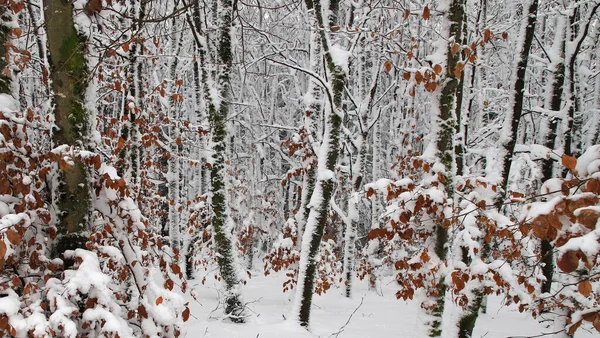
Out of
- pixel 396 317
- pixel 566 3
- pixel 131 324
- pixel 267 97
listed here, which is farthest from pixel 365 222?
pixel 131 324

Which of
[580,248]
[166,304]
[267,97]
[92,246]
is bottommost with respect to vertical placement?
[166,304]

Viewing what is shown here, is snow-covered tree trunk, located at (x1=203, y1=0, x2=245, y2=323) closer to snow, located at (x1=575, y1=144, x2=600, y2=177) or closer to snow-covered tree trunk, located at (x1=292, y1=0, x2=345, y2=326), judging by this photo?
snow-covered tree trunk, located at (x1=292, y1=0, x2=345, y2=326)

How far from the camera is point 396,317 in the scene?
8984 millimetres

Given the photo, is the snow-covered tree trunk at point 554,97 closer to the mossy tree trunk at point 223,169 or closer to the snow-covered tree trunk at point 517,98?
the snow-covered tree trunk at point 517,98

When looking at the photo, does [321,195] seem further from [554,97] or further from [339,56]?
[554,97]

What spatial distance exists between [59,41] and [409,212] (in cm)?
367

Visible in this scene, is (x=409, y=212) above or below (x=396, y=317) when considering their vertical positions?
above

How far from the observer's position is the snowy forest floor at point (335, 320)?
5928 millimetres

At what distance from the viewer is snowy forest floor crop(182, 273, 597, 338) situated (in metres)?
5.93

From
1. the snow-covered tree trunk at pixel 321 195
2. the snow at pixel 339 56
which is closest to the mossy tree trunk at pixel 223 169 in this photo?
the snow-covered tree trunk at pixel 321 195

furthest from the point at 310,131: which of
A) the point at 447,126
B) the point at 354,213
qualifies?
the point at 447,126

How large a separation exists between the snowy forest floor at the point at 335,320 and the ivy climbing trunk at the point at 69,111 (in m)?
1.38

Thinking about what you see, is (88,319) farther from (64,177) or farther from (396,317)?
(396,317)

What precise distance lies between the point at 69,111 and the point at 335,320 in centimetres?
637
